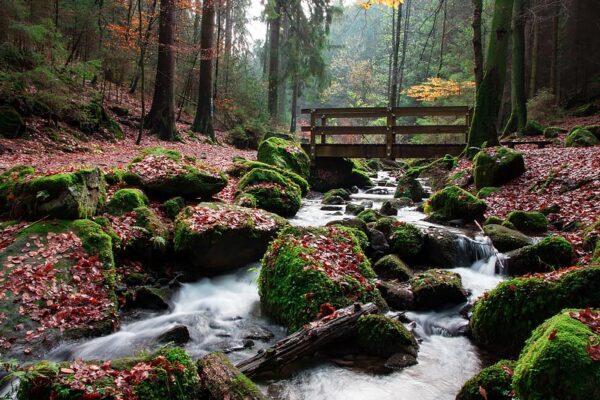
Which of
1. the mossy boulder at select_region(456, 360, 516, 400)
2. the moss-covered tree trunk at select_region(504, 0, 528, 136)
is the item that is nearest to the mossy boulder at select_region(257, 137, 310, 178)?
the moss-covered tree trunk at select_region(504, 0, 528, 136)

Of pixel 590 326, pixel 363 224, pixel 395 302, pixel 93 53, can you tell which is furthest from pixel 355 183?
pixel 590 326

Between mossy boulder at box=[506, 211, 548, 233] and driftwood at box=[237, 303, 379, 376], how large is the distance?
460 centimetres

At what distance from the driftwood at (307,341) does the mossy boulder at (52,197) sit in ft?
12.1

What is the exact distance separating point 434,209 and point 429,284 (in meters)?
4.64

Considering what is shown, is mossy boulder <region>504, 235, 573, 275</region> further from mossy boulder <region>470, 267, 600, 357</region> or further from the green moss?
the green moss

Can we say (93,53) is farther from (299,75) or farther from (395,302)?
(395,302)

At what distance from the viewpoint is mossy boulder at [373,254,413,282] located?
6.57 meters

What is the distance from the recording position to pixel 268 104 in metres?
26.2

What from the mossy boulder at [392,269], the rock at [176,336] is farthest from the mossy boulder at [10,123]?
the mossy boulder at [392,269]

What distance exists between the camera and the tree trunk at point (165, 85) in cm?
1546

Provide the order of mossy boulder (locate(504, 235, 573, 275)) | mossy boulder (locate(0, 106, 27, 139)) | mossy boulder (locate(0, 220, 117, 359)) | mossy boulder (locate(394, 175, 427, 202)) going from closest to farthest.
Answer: mossy boulder (locate(0, 220, 117, 359)) → mossy boulder (locate(504, 235, 573, 275)) → mossy boulder (locate(0, 106, 27, 139)) → mossy boulder (locate(394, 175, 427, 202))

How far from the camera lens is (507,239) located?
737cm

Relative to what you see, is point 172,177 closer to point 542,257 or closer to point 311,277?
point 311,277

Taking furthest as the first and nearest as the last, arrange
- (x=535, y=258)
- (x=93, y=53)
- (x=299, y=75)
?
(x=299, y=75) → (x=93, y=53) → (x=535, y=258)
